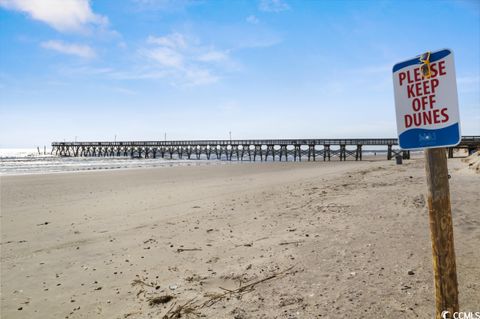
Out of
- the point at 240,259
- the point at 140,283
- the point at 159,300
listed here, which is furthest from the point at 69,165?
the point at 159,300

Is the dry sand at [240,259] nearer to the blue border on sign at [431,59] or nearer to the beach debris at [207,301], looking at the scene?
the beach debris at [207,301]

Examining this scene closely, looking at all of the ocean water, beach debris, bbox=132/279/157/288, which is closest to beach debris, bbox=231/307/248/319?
beach debris, bbox=132/279/157/288

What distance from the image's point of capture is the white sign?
223 centimetres

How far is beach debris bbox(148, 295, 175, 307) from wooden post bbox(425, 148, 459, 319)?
2.97 meters

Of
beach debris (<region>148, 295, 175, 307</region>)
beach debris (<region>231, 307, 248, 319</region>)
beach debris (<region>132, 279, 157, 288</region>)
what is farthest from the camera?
beach debris (<region>132, 279, 157, 288</region>)

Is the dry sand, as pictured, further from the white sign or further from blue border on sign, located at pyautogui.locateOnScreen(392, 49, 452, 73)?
blue border on sign, located at pyautogui.locateOnScreen(392, 49, 452, 73)

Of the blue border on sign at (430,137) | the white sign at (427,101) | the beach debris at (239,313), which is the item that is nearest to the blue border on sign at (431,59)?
the white sign at (427,101)

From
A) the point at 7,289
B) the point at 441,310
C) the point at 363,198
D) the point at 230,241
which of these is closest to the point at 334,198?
Answer: the point at 363,198

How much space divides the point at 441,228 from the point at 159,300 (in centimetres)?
327

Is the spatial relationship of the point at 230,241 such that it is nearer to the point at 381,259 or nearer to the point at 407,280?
the point at 381,259

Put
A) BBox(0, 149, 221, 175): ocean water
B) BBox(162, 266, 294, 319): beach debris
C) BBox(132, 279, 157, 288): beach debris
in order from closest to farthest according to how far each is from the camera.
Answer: BBox(162, 266, 294, 319): beach debris < BBox(132, 279, 157, 288): beach debris < BBox(0, 149, 221, 175): ocean water

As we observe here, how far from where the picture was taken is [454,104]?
2215mm

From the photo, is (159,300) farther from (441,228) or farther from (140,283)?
(441,228)

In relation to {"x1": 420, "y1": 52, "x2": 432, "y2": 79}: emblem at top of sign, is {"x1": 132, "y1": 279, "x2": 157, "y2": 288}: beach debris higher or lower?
lower
